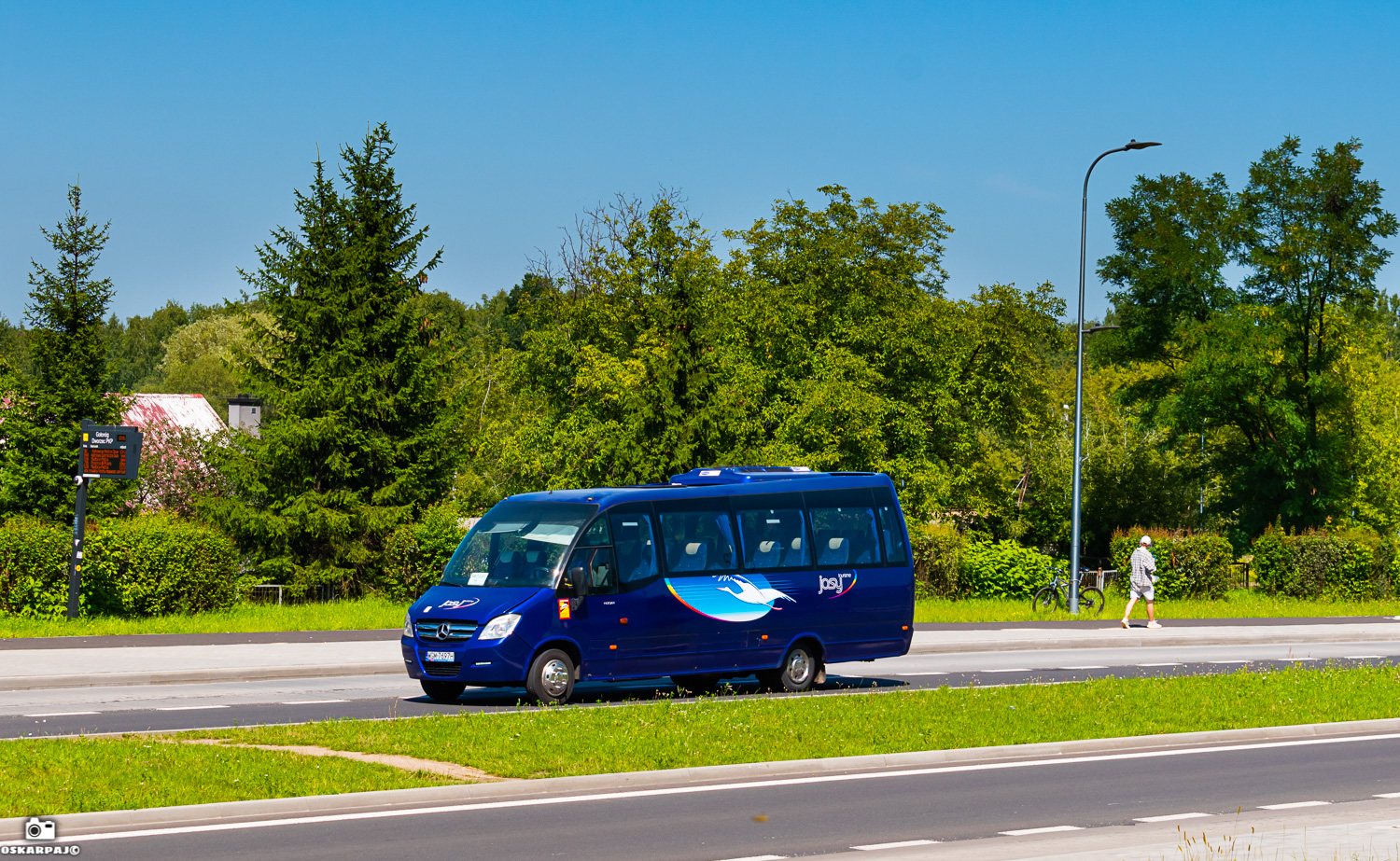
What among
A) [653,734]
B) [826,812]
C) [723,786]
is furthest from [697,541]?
[826,812]

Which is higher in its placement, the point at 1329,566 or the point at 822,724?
the point at 1329,566

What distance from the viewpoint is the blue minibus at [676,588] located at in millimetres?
16422

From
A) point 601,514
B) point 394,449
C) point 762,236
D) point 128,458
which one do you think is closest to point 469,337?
point 762,236

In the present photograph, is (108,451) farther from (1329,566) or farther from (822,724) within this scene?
(1329,566)

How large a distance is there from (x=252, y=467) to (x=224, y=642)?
1487 cm

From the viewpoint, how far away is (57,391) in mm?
34531

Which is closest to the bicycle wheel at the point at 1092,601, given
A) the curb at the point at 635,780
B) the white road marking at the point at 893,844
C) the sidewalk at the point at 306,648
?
the sidewalk at the point at 306,648

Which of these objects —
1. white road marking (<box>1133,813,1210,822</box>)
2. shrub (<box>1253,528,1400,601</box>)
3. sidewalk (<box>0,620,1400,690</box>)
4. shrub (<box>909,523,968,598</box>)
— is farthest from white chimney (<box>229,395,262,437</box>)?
white road marking (<box>1133,813,1210,822</box>)

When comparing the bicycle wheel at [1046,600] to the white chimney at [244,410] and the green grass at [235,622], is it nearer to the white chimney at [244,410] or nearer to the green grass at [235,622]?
the green grass at [235,622]

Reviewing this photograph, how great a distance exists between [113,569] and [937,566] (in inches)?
744

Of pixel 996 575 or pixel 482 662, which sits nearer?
pixel 482 662

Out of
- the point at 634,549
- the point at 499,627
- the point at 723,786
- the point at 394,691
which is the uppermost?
the point at 634,549
